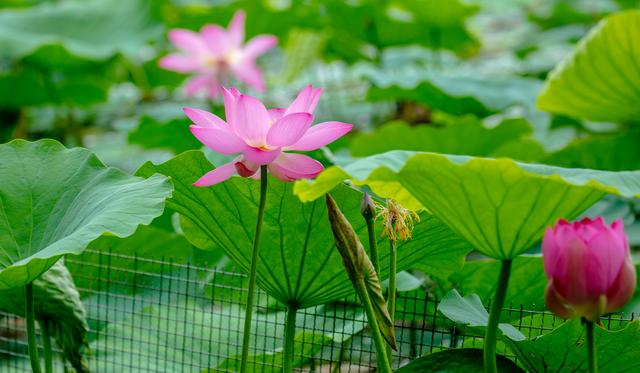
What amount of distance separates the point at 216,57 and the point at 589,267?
2.21 metres

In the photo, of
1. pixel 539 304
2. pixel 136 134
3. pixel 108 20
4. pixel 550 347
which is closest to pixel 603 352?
pixel 550 347

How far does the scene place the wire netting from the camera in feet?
3.86

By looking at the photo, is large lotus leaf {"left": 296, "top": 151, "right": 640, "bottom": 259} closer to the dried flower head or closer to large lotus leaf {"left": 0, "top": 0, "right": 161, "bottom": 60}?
the dried flower head

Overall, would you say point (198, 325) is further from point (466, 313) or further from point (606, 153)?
point (606, 153)

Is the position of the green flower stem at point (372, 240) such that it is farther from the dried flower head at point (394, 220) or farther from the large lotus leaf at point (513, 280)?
the large lotus leaf at point (513, 280)

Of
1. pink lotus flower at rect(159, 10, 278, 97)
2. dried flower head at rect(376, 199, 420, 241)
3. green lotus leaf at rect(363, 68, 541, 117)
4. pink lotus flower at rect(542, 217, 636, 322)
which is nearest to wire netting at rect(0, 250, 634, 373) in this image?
dried flower head at rect(376, 199, 420, 241)

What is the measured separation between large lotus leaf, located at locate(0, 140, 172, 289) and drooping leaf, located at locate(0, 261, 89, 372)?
0.12 meters

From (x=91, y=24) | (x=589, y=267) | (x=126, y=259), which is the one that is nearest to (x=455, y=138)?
(x=126, y=259)

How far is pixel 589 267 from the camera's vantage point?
753 mm

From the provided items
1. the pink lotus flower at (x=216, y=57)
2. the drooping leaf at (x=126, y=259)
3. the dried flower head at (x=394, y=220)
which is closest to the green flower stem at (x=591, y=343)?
the dried flower head at (x=394, y=220)

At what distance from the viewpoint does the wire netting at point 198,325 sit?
1.18 m

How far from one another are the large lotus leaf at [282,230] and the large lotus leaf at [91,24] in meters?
2.33

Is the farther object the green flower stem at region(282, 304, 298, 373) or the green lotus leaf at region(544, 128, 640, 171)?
the green lotus leaf at region(544, 128, 640, 171)

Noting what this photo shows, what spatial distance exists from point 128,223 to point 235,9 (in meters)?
2.45
